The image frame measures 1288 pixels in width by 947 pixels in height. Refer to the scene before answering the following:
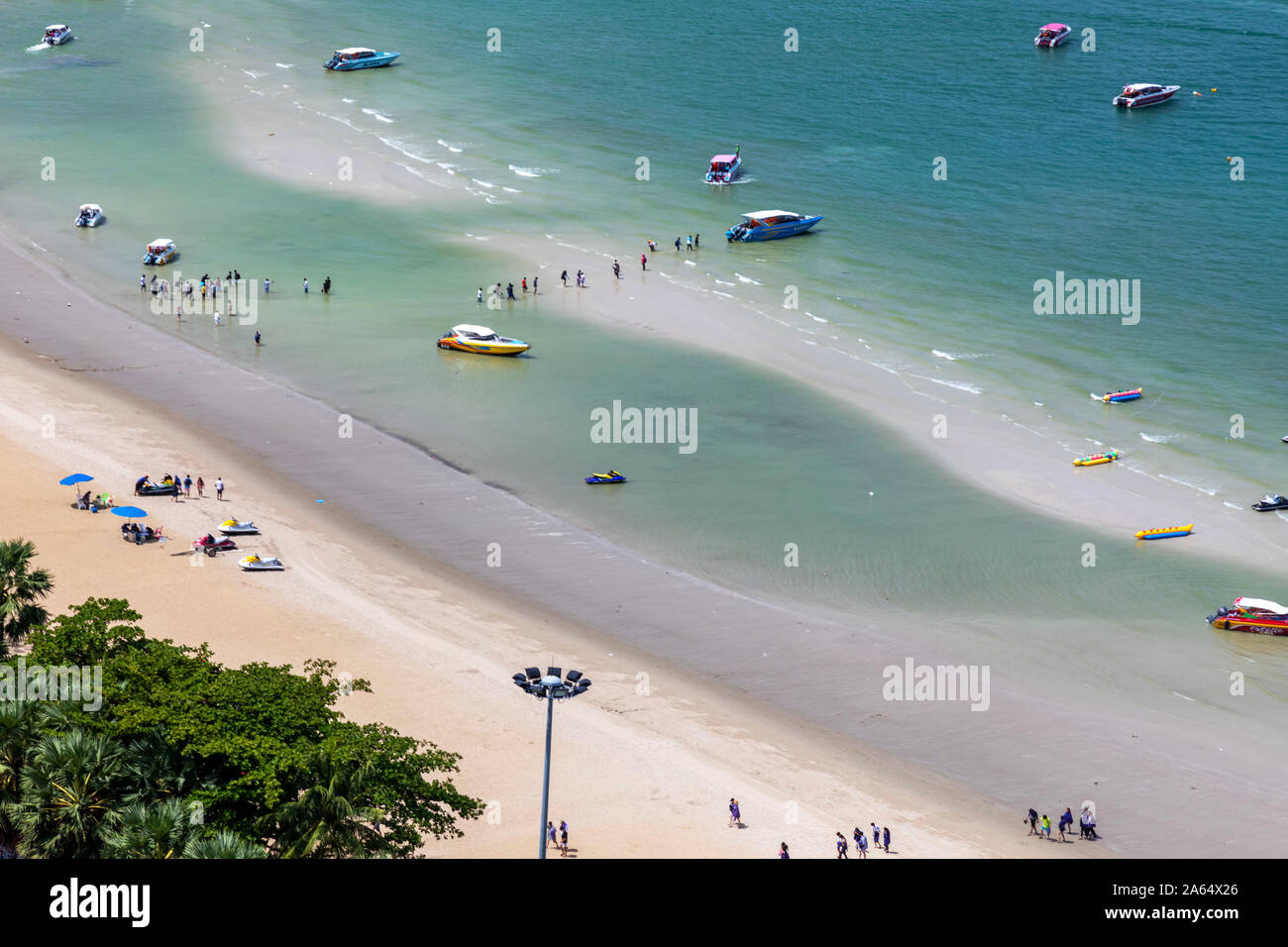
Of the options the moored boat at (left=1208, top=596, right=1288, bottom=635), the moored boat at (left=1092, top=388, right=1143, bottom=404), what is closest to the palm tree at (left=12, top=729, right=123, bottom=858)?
the moored boat at (left=1208, top=596, right=1288, bottom=635)

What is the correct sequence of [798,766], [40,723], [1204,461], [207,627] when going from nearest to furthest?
[40,723] → [798,766] → [207,627] → [1204,461]

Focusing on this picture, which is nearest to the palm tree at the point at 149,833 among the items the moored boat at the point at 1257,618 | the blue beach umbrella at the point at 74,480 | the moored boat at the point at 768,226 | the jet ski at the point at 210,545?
the jet ski at the point at 210,545

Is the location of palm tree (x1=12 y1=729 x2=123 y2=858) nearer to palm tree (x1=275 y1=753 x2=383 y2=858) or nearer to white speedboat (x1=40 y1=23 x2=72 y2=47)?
palm tree (x1=275 y1=753 x2=383 y2=858)

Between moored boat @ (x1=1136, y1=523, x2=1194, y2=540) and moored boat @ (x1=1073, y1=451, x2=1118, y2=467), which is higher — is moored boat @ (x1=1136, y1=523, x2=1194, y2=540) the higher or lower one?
the lower one

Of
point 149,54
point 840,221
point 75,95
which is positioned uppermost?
point 149,54

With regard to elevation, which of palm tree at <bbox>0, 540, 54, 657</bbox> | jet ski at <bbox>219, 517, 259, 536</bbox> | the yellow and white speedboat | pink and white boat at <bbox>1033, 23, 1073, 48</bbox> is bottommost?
palm tree at <bbox>0, 540, 54, 657</bbox>

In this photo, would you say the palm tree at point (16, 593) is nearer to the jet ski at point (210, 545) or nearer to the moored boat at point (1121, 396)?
the jet ski at point (210, 545)

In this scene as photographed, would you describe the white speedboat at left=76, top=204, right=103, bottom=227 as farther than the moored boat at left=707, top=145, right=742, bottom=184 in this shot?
No
